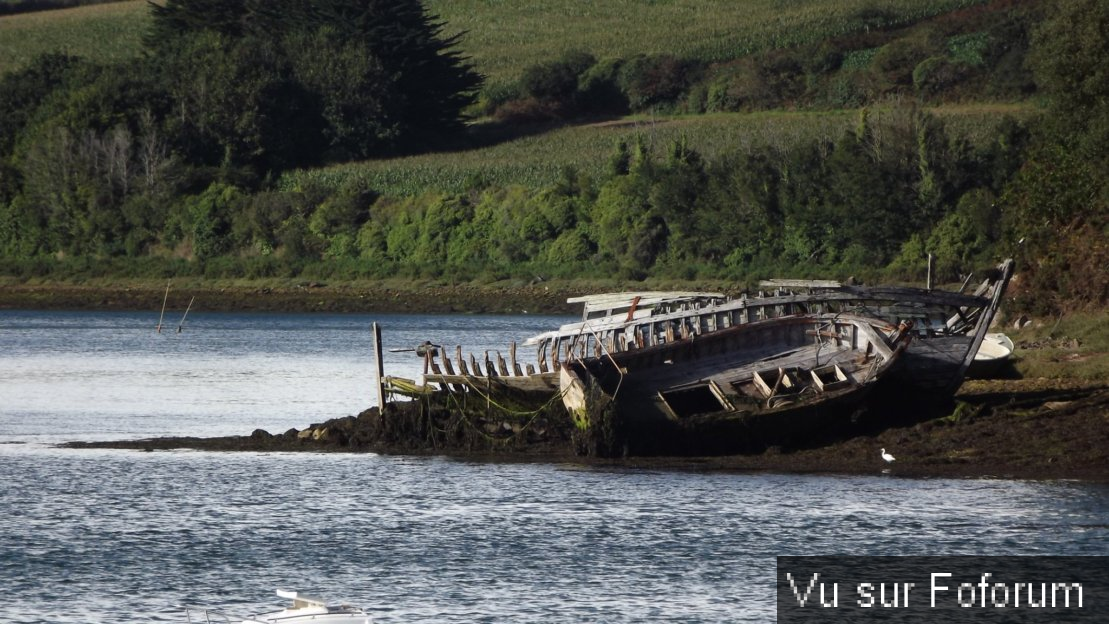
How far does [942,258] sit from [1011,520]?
5876cm

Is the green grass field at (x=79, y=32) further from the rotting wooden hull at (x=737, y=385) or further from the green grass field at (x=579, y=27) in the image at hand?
the rotting wooden hull at (x=737, y=385)

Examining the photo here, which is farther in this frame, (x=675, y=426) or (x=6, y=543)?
(x=675, y=426)

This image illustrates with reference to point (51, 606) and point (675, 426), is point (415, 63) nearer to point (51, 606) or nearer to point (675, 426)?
point (675, 426)

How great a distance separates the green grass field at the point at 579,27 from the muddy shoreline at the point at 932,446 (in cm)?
10692

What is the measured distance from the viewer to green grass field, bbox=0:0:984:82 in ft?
492

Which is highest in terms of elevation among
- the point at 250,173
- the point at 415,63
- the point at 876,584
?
the point at 415,63

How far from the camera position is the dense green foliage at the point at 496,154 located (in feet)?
303

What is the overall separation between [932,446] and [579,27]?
440 ft

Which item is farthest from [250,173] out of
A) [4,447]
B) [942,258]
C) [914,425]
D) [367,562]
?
[367,562]

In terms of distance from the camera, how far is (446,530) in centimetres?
3027

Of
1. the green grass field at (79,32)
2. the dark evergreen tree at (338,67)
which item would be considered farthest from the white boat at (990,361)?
the green grass field at (79,32)

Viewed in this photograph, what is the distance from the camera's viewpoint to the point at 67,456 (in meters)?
38.6

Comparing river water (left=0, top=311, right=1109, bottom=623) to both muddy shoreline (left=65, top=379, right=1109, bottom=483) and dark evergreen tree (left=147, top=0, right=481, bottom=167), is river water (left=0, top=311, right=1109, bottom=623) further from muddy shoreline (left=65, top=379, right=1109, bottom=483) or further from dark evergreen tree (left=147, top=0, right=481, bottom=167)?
dark evergreen tree (left=147, top=0, right=481, bottom=167)

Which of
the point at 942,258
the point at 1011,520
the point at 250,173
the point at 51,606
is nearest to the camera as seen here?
the point at 51,606
